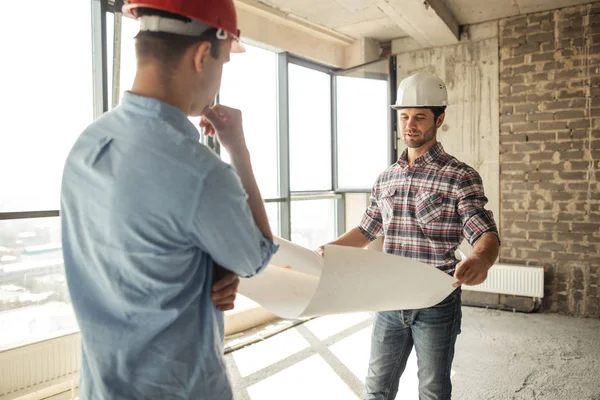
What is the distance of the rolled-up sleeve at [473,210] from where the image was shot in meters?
1.68

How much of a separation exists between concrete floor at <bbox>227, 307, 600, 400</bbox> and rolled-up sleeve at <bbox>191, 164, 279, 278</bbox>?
2310 millimetres

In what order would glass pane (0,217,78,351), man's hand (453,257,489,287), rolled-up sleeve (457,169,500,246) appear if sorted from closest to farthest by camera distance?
1. man's hand (453,257,489,287)
2. rolled-up sleeve (457,169,500,246)
3. glass pane (0,217,78,351)

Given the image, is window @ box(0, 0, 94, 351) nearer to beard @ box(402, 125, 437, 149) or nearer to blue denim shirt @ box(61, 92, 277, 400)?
beard @ box(402, 125, 437, 149)

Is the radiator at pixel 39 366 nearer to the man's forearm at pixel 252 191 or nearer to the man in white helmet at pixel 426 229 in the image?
the man in white helmet at pixel 426 229

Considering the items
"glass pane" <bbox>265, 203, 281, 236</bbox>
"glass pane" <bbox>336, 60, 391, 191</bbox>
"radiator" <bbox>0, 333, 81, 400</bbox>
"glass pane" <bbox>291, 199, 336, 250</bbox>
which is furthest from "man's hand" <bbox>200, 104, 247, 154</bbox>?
"glass pane" <bbox>336, 60, 391, 191</bbox>

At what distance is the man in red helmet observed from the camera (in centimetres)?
70

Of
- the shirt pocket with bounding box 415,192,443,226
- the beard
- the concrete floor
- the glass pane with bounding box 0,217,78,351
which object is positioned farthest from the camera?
the concrete floor

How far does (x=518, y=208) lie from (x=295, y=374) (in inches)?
A: 120

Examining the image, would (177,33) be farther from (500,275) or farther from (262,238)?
(500,275)

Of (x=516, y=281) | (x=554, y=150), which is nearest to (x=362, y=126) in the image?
(x=554, y=150)

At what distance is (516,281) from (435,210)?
132 inches

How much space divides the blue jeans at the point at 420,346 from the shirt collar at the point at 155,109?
52.3 inches

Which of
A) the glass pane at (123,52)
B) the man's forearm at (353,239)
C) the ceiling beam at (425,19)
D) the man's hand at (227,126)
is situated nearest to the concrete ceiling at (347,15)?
the ceiling beam at (425,19)

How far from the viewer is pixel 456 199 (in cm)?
178
